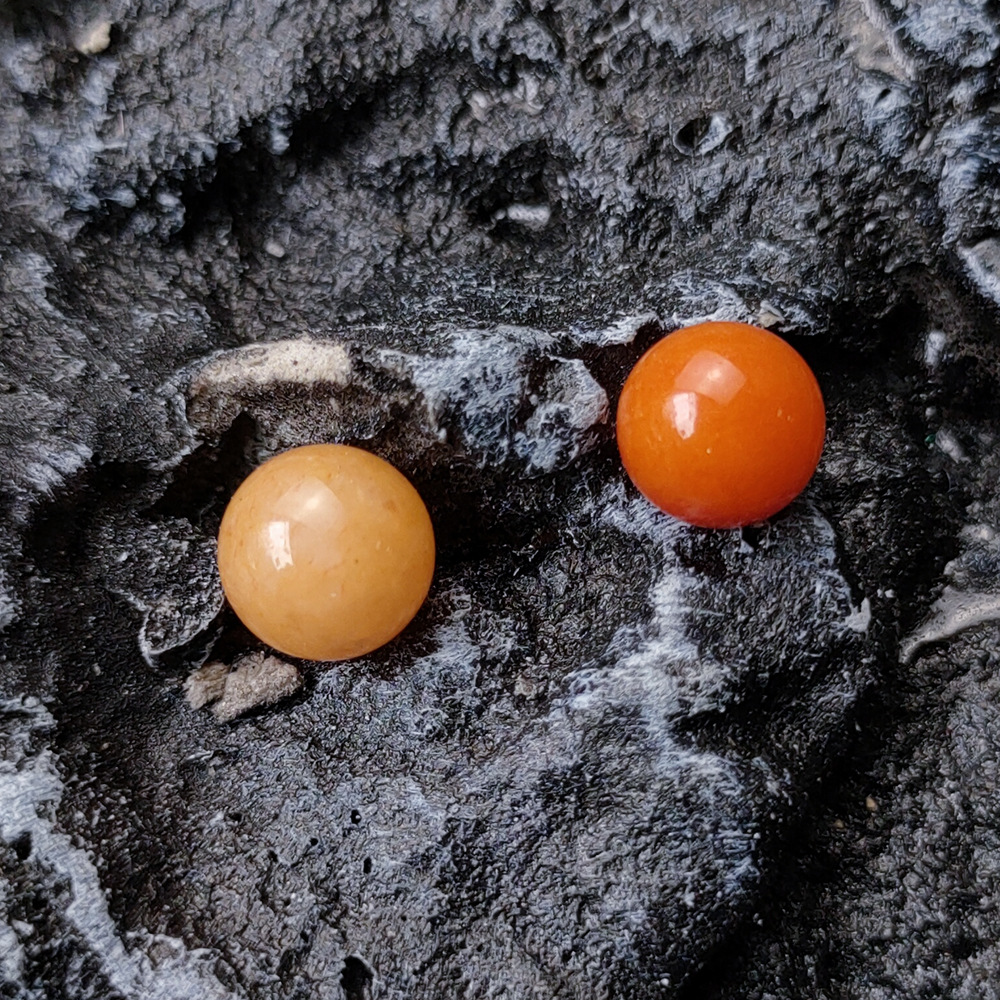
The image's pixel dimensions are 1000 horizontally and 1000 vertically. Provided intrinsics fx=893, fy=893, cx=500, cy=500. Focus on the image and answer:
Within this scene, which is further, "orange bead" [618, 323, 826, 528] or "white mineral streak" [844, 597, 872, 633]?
"white mineral streak" [844, 597, 872, 633]

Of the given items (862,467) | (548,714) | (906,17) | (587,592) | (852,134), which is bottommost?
(548,714)

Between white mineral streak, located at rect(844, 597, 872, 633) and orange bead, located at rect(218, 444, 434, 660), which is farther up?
orange bead, located at rect(218, 444, 434, 660)

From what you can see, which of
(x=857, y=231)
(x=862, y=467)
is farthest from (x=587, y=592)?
(x=857, y=231)

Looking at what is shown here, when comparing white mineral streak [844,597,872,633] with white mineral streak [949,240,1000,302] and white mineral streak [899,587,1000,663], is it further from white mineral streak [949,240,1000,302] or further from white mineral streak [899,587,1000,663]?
white mineral streak [949,240,1000,302]

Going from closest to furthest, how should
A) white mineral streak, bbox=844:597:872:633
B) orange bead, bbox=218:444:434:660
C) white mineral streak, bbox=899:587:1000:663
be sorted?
orange bead, bbox=218:444:434:660, white mineral streak, bbox=844:597:872:633, white mineral streak, bbox=899:587:1000:663

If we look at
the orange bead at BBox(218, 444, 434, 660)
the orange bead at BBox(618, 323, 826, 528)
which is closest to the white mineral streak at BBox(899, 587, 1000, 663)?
the orange bead at BBox(618, 323, 826, 528)

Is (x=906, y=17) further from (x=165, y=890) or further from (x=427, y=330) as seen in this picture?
(x=165, y=890)

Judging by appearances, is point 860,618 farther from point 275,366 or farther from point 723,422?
point 275,366
